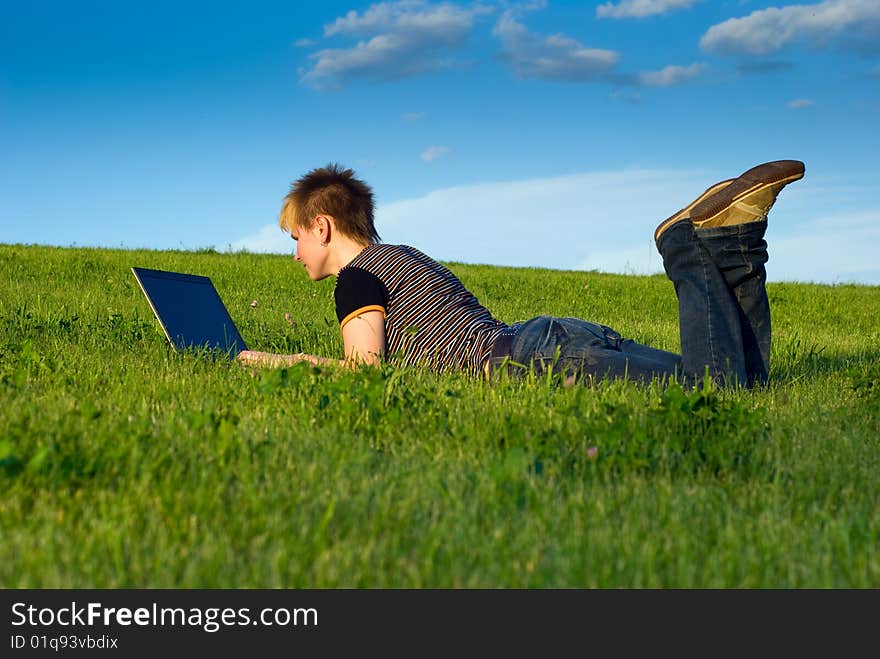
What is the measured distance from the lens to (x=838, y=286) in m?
22.5

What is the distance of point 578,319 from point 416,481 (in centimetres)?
273

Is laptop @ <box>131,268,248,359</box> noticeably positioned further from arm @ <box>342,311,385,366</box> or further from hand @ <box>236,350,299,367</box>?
arm @ <box>342,311,385,366</box>

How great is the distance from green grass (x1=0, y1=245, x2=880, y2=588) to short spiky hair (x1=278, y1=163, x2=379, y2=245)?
1.19 m

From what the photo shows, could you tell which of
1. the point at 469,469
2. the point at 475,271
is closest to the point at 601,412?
the point at 469,469

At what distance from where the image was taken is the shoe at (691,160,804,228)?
206 inches

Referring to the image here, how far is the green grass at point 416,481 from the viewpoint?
91.2 inches

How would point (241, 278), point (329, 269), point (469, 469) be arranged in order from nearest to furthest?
point (469, 469) → point (329, 269) → point (241, 278)

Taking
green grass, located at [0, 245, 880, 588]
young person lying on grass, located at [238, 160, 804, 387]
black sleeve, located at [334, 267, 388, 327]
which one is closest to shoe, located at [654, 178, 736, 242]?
young person lying on grass, located at [238, 160, 804, 387]

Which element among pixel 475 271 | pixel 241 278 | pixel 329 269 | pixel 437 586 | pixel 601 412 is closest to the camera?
pixel 437 586

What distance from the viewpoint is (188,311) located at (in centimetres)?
668

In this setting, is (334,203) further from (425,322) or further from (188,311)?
(188,311)
